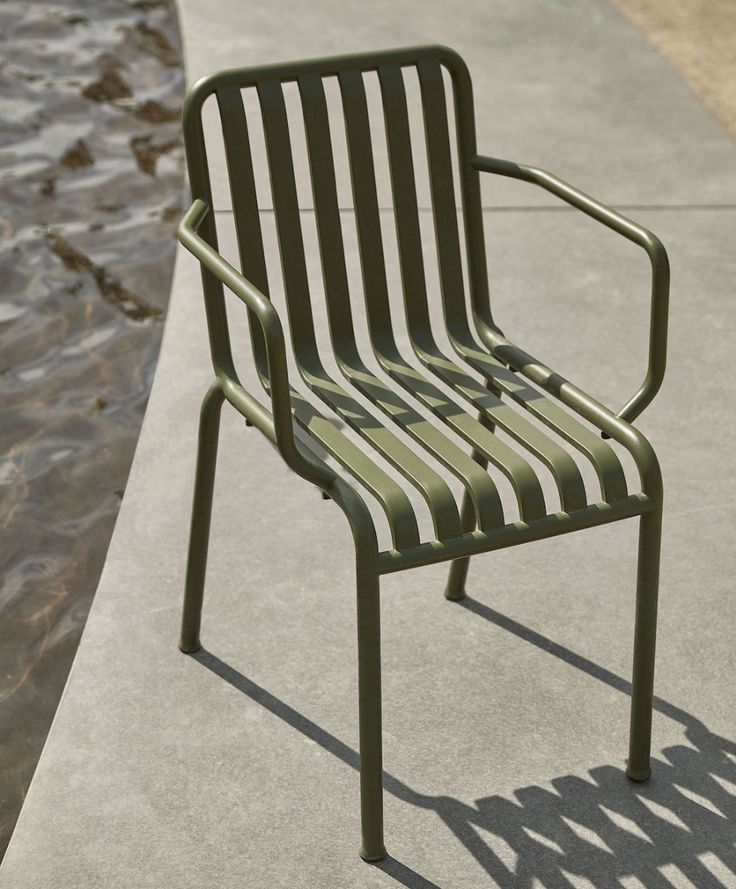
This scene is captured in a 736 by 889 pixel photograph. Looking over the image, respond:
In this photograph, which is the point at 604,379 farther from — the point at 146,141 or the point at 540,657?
the point at 146,141

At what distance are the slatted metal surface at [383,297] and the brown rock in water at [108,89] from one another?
3.09 meters

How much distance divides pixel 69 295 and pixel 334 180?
1766 mm

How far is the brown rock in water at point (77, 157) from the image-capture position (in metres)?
4.75

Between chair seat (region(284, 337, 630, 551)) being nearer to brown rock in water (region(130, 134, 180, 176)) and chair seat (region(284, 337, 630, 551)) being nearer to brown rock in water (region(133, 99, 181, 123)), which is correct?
brown rock in water (region(130, 134, 180, 176))

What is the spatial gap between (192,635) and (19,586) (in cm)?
47

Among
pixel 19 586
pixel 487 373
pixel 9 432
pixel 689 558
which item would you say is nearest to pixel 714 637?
pixel 689 558

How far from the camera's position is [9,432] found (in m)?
3.37

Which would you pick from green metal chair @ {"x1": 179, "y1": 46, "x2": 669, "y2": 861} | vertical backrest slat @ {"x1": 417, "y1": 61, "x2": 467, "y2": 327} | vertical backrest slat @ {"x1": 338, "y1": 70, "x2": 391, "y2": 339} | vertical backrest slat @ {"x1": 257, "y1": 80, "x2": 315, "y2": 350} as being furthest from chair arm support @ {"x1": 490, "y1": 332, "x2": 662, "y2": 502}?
vertical backrest slat @ {"x1": 257, "y1": 80, "x2": 315, "y2": 350}

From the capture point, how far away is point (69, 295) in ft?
13.0

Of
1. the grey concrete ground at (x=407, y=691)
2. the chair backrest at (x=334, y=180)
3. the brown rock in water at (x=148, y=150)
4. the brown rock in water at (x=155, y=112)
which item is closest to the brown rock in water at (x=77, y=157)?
the brown rock in water at (x=148, y=150)

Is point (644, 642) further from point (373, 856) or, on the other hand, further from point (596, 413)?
point (373, 856)

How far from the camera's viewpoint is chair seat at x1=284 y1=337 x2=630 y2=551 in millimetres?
2053

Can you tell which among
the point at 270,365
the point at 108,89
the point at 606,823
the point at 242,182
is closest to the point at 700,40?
the point at 108,89

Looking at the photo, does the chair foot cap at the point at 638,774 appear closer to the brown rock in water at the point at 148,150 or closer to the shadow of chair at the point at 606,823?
the shadow of chair at the point at 606,823
